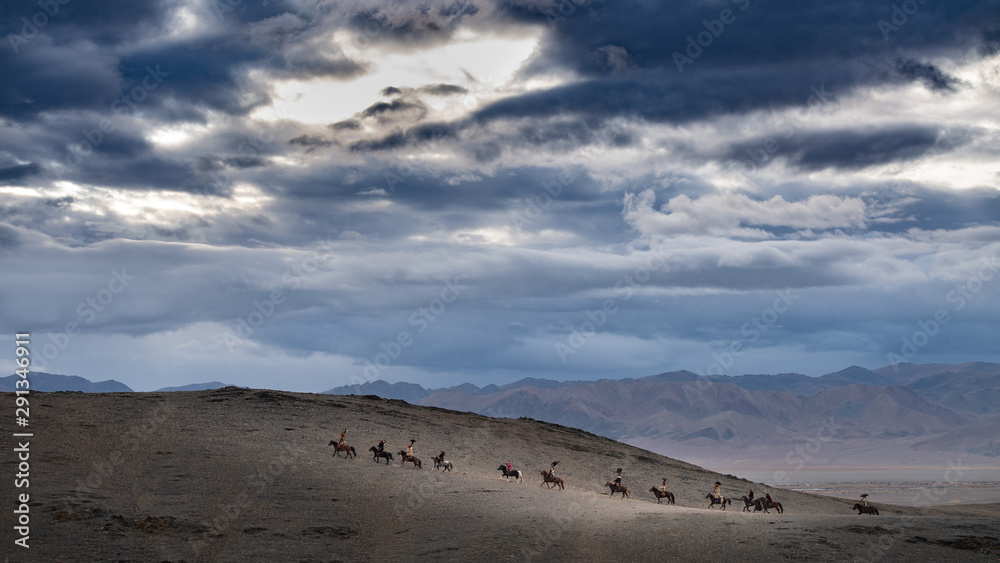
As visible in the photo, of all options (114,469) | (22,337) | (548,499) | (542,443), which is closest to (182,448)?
(114,469)

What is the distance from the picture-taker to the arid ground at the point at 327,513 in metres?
27.0

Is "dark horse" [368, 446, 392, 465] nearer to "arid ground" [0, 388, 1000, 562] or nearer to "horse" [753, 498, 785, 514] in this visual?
"arid ground" [0, 388, 1000, 562]

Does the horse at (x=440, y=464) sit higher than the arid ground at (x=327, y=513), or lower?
higher

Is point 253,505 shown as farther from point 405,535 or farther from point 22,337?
point 22,337

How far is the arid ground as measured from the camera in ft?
88.7

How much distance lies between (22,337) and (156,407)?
2356 centimetres

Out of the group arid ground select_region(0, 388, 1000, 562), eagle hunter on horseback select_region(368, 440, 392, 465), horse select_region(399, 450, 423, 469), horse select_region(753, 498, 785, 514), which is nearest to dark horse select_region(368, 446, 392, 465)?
eagle hunter on horseback select_region(368, 440, 392, 465)

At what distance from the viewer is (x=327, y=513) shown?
31484mm

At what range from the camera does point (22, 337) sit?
30.0 metres

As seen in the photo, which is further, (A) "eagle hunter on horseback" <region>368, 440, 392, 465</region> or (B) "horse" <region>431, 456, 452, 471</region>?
(A) "eagle hunter on horseback" <region>368, 440, 392, 465</region>

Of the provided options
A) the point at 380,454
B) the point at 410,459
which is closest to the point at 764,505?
the point at 410,459

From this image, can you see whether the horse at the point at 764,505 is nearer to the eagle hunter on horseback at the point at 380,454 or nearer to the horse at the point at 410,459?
the horse at the point at 410,459

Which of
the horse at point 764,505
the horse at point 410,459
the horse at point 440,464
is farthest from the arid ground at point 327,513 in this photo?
the horse at point 764,505

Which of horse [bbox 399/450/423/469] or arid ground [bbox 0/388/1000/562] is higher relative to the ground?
horse [bbox 399/450/423/469]
